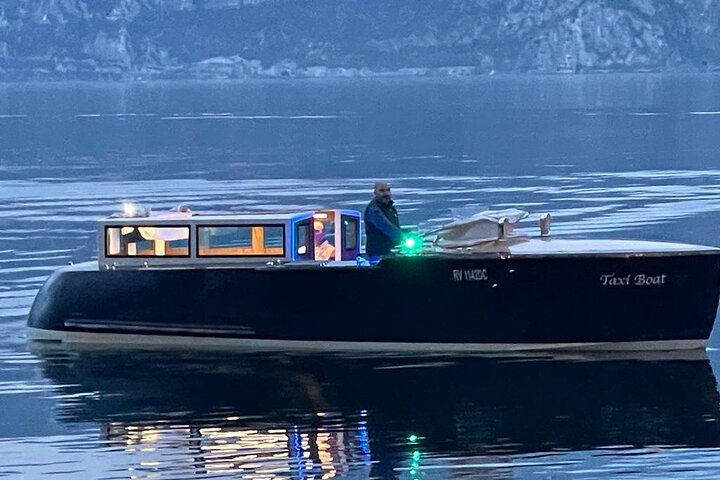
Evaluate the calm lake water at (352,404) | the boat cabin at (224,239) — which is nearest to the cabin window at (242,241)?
the boat cabin at (224,239)

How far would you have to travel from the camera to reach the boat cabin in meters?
32.0

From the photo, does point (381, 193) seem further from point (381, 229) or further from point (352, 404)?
point (352, 404)

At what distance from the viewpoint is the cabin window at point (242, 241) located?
32000 millimetres

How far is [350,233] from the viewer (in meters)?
33.2

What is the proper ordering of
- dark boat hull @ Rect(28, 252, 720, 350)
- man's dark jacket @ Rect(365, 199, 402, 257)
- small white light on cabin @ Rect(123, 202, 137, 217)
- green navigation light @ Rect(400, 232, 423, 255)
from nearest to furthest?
1. dark boat hull @ Rect(28, 252, 720, 350)
2. green navigation light @ Rect(400, 232, 423, 255)
3. man's dark jacket @ Rect(365, 199, 402, 257)
4. small white light on cabin @ Rect(123, 202, 137, 217)

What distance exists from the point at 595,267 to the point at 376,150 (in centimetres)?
6761

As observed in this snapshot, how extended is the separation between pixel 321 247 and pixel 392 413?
549 centimetres

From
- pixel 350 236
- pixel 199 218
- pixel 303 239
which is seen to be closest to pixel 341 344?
pixel 303 239

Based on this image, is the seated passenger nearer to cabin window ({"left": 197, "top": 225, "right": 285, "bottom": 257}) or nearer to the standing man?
cabin window ({"left": 197, "top": 225, "right": 285, "bottom": 257})

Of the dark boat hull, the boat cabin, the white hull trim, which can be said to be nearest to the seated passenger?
the boat cabin

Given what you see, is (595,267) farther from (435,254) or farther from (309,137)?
(309,137)

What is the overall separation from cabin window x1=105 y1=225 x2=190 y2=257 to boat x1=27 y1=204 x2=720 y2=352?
2 cm

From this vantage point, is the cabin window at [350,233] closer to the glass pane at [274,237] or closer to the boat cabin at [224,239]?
the boat cabin at [224,239]

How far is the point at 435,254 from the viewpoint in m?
31.2
